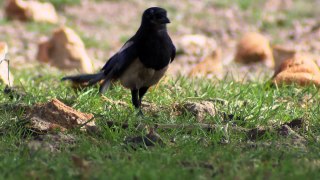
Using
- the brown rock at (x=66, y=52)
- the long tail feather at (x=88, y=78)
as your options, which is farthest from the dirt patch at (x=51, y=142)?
the brown rock at (x=66, y=52)

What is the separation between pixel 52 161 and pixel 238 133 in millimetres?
1812

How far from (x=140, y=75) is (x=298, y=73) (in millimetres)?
2237

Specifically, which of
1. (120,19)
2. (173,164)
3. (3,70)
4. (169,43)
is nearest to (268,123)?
(169,43)

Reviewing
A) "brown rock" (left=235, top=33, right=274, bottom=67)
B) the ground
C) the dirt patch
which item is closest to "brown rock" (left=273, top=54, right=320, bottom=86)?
the ground

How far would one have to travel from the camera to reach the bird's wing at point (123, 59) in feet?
23.6

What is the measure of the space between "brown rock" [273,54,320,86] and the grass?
0.67 ft

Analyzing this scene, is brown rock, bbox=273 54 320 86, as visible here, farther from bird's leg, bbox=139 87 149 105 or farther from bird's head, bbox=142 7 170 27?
bird's head, bbox=142 7 170 27

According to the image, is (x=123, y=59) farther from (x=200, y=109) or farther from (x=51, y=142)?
(x=51, y=142)

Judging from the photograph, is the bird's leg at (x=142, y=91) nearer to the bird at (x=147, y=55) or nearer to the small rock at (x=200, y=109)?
the bird at (x=147, y=55)

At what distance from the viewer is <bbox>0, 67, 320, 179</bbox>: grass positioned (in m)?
5.03

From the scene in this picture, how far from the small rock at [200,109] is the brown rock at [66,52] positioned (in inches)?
150

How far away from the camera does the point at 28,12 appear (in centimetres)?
1462

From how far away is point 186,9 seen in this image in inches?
650

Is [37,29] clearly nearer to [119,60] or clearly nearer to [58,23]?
[58,23]
